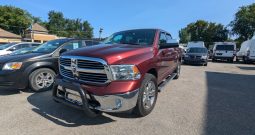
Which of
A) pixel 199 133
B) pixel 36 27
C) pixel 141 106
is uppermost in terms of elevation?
pixel 36 27

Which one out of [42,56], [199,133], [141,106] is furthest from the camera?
[42,56]

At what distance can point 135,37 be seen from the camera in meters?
5.14

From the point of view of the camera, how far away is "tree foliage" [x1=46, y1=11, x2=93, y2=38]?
310 feet

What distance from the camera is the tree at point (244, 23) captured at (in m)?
45.2

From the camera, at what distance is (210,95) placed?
598cm

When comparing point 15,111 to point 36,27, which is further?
point 36,27

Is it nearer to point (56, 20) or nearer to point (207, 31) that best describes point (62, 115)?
point (207, 31)

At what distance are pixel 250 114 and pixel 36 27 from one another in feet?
216

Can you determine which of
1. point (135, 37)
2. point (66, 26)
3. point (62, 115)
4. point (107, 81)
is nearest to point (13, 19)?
point (66, 26)

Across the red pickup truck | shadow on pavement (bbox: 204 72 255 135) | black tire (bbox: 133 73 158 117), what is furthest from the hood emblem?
shadow on pavement (bbox: 204 72 255 135)

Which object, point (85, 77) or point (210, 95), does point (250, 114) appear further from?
point (85, 77)

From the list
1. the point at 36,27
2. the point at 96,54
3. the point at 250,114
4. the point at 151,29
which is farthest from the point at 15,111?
the point at 36,27

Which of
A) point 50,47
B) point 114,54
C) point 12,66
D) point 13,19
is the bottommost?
point 12,66

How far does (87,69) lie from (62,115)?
4.05 ft
